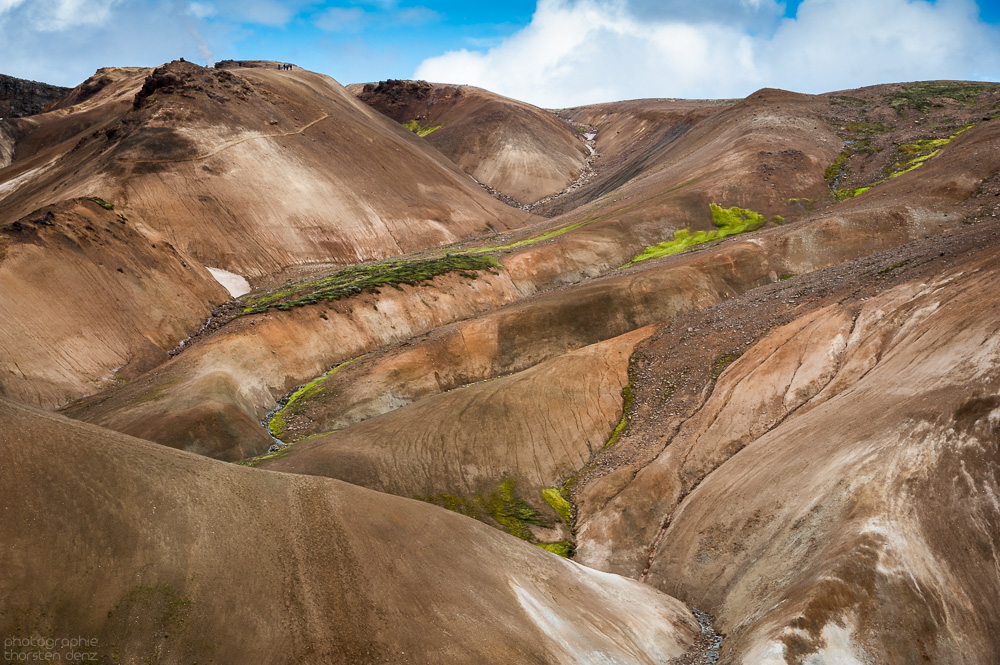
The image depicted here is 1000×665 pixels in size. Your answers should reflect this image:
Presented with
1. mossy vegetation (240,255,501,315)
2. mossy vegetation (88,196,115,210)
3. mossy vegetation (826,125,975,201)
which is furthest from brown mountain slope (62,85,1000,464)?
mossy vegetation (88,196,115,210)

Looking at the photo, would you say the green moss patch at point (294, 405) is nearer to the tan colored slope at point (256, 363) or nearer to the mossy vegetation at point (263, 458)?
the tan colored slope at point (256, 363)

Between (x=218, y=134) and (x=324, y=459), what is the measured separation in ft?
125

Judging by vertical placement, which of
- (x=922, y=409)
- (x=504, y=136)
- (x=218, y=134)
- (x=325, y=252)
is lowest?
(x=922, y=409)

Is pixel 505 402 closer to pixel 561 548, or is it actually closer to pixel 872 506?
pixel 561 548

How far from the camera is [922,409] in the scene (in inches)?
607

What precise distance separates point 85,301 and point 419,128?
66.0 meters

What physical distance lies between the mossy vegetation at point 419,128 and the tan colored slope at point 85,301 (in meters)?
55.6

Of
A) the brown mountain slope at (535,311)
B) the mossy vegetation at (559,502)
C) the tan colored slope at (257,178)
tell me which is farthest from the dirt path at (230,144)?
the mossy vegetation at (559,502)

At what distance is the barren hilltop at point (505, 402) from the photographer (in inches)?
456

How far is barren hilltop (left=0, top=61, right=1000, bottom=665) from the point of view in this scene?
1159 centimetres

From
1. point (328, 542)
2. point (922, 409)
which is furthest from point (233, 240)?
point (922, 409)

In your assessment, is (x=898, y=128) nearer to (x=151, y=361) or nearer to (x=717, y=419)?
(x=717, y=419)

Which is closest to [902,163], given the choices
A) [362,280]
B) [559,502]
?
[362,280]

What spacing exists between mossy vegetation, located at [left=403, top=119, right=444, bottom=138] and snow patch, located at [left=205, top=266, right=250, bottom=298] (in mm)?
51089
